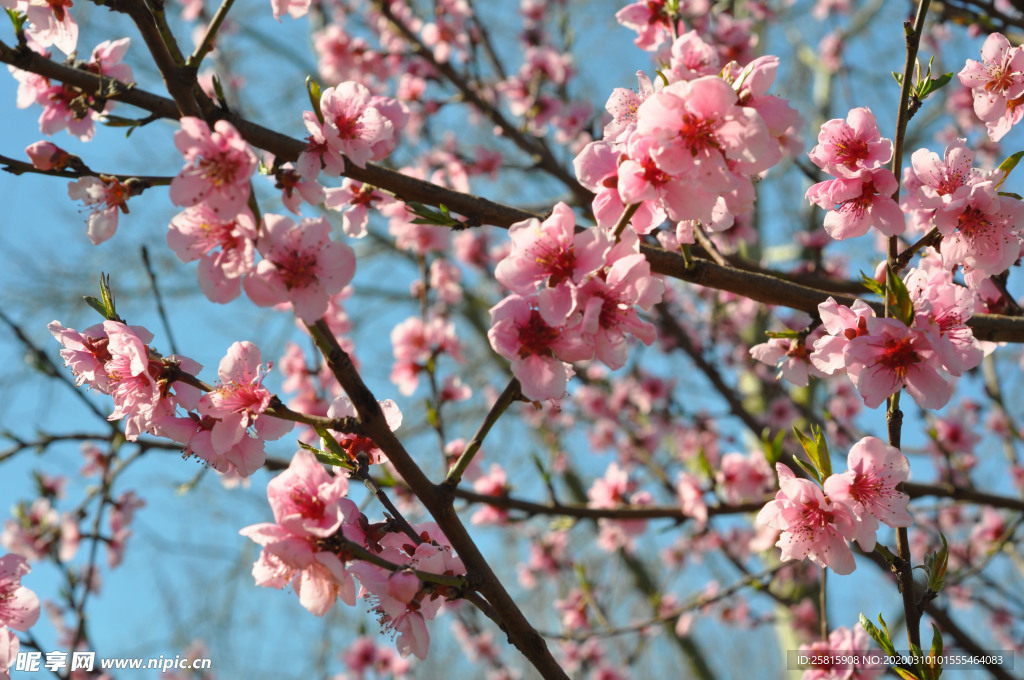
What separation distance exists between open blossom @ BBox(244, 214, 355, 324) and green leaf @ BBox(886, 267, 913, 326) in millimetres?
1021

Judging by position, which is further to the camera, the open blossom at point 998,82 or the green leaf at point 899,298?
the open blossom at point 998,82

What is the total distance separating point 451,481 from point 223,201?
65 cm

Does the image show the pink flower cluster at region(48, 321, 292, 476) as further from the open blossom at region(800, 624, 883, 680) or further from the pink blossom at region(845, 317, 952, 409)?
the open blossom at region(800, 624, 883, 680)

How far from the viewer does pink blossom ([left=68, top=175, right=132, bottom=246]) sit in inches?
59.1

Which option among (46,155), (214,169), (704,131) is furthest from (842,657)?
(46,155)

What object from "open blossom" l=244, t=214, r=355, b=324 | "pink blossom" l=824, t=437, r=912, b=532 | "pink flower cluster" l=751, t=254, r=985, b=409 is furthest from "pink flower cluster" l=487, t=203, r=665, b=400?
"pink blossom" l=824, t=437, r=912, b=532

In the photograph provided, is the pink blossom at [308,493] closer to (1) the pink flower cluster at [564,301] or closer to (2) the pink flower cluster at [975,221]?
(1) the pink flower cluster at [564,301]

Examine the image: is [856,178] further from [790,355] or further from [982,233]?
[790,355]

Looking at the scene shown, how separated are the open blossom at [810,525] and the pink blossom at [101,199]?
61.0 inches

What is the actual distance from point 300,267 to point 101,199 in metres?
0.60

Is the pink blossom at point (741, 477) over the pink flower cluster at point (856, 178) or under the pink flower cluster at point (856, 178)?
over

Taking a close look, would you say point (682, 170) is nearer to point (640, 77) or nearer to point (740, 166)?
point (740, 166)

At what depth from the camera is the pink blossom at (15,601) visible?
172cm

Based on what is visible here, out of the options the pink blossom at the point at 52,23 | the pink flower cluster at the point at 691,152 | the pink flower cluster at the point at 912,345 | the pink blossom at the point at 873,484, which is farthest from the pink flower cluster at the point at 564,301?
the pink blossom at the point at 52,23
